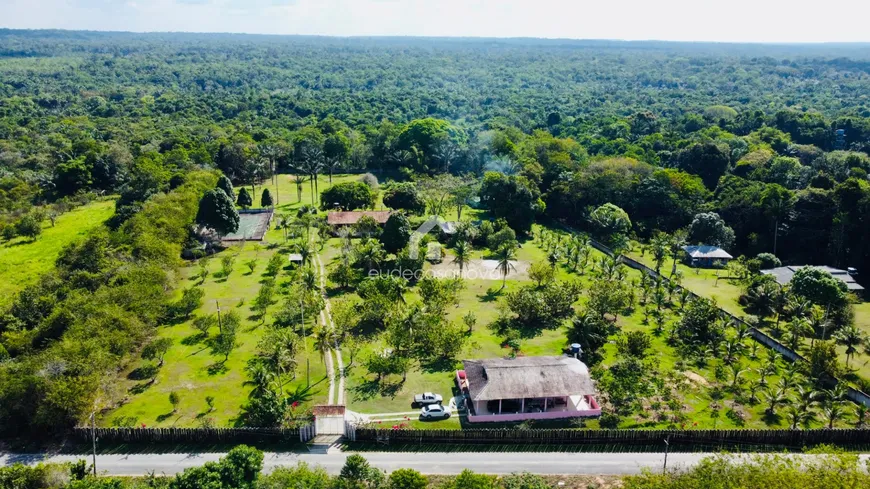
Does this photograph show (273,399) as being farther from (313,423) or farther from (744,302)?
(744,302)

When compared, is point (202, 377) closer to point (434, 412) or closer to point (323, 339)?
point (323, 339)

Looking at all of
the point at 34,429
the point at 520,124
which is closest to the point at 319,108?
the point at 520,124

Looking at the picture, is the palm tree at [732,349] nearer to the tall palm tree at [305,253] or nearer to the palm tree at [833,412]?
the palm tree at [833,412]

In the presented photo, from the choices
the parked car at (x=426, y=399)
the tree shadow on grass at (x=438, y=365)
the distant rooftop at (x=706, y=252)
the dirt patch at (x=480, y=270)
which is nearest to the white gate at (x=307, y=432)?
the parked car at (x=426, y=399)

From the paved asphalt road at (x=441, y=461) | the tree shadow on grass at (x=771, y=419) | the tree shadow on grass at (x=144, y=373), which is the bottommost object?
the paved asphalt road at (x=441, y=461)

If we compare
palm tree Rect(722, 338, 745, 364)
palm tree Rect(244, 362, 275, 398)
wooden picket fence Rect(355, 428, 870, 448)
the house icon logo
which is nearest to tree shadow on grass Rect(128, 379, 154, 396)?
palm tree Rect(244, 362, 275, 398)

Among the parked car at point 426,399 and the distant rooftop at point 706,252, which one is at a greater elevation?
the distant rooftop at point 706,252

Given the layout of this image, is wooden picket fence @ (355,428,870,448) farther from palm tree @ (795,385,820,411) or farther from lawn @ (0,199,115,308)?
lawn @ (0,199,115,308)

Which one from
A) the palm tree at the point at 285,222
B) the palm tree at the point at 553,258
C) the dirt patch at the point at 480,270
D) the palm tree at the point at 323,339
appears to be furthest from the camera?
the palm tree at the point at 285,222
